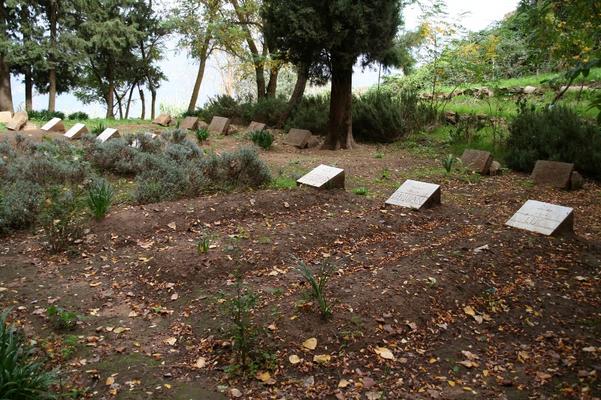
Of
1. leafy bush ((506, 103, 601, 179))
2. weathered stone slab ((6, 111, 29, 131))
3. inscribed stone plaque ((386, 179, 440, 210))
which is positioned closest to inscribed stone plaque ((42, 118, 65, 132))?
weathered stone slab ((6, 111, 29, 131))

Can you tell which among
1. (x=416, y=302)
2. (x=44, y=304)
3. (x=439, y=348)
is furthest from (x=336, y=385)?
(x=44, y=304)

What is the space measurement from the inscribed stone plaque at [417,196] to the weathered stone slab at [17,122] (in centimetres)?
943

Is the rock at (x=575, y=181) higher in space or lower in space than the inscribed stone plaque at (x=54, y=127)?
lower

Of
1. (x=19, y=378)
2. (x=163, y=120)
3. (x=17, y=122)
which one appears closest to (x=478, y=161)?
(x=19, y=378)

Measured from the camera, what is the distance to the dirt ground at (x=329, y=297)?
9.12 ft

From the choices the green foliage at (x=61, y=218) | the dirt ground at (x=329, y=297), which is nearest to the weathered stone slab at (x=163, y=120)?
the green foliage at (x=61, y=218)

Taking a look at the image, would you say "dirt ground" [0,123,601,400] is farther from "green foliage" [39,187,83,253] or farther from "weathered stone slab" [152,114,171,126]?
"weathered stone slab" [152,114,171,126]

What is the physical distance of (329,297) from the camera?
3.47m

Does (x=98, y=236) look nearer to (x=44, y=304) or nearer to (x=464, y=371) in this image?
(x=44, y=304)

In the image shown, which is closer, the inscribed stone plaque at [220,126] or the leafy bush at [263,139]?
the leafy bush at [263,139]

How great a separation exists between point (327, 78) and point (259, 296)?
6809 millimetres

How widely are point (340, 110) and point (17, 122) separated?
761 cm

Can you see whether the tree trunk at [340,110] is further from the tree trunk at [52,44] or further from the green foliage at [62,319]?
the tree trunk at [52,44]

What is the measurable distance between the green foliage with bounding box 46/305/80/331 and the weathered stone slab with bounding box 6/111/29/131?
9172mm
